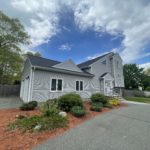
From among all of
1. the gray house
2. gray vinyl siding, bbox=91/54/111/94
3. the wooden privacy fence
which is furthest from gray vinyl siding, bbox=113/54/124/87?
the wooden privacy fence

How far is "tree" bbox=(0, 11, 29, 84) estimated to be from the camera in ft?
65.4

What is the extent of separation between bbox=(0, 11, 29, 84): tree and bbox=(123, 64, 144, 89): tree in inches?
1282

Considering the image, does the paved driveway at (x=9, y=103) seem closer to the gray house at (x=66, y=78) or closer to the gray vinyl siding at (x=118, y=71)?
the gray house at (x=66, y=78)

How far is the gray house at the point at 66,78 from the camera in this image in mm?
10969

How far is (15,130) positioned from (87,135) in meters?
3.21

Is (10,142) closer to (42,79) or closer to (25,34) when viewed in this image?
(42,79)

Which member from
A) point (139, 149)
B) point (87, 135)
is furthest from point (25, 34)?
point (139, 149)

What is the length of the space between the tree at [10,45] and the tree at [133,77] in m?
32.6

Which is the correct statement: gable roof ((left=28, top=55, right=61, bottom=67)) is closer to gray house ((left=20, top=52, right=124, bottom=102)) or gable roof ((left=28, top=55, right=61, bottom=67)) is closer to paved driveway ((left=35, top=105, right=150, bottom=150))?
gray house ((left=20, top=52, right=124, bottom=102))

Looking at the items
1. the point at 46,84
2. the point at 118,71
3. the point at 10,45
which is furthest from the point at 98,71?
the point at 10,45

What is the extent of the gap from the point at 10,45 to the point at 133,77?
36.3 metres

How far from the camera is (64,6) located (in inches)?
422

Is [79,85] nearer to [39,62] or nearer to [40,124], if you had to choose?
[39,62]

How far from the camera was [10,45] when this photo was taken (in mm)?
20984
